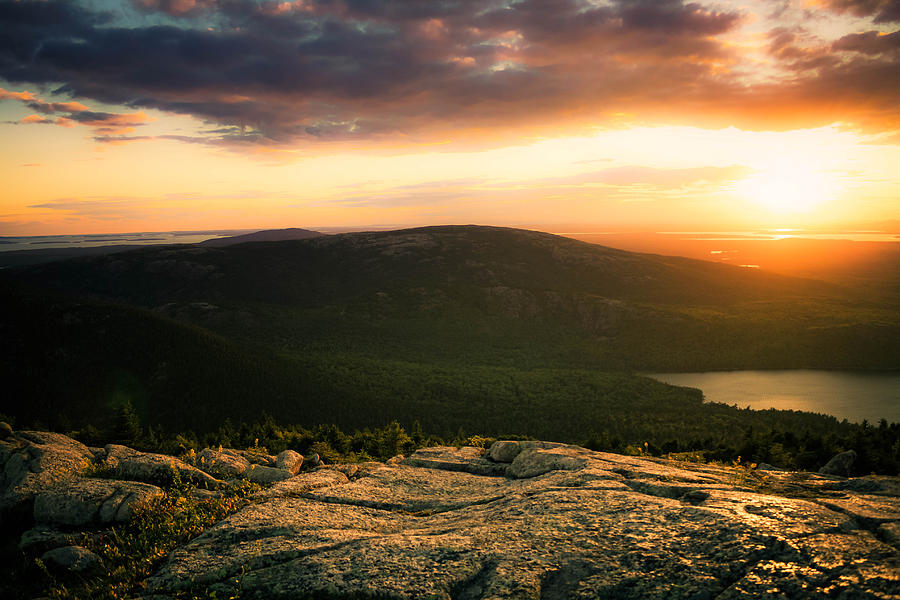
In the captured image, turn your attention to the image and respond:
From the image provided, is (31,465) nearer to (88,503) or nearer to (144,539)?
(88,503)

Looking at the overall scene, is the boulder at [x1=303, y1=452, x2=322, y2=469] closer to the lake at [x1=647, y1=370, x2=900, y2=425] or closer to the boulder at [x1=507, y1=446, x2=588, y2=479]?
the boulder at [x1=507, y1=446, x2=588, y2=479]

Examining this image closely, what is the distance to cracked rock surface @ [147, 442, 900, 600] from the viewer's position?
22.3 feet

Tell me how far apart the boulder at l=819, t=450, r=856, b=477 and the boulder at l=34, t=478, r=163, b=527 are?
2518cm

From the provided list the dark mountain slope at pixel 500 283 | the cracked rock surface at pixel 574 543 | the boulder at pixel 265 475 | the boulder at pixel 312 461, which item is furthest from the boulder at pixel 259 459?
the dark mountain slope at pixel 500 283

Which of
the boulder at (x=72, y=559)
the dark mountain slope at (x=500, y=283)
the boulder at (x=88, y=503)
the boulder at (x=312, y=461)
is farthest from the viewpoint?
the dark mountain slope at (x=500, y=283)

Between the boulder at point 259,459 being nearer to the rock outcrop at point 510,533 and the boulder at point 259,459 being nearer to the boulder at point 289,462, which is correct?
the boulder at point 289,462

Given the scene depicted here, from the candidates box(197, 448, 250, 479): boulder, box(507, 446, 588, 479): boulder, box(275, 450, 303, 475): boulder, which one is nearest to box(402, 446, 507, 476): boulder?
box(507, 446, 588, 479): boulder

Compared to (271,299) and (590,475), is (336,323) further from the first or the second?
(590,475)

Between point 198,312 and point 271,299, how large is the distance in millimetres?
31350

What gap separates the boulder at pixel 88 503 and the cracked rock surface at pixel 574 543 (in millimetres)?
3633

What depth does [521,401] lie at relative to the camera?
260ft

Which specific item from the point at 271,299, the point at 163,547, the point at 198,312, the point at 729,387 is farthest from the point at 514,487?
the point at 271,299

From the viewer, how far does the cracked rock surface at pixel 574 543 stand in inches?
268

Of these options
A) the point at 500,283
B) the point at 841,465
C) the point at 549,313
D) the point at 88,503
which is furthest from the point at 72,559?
the point at 500,283
